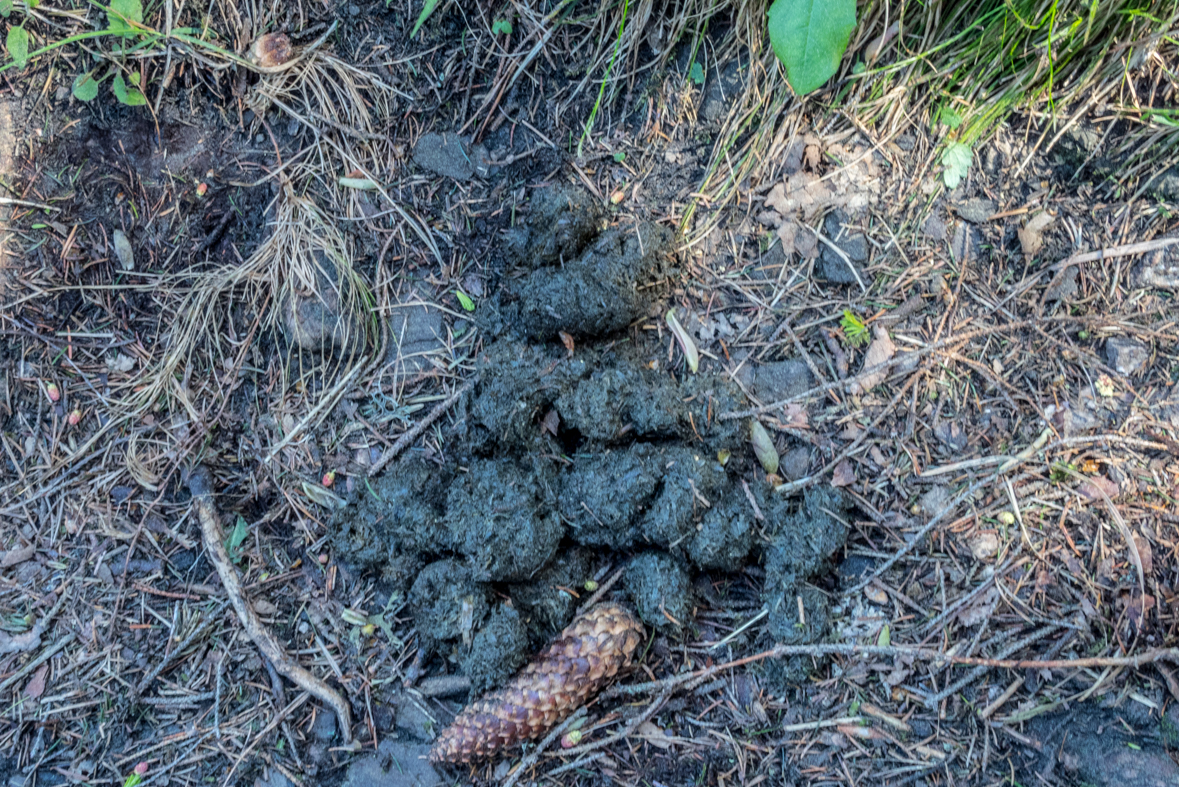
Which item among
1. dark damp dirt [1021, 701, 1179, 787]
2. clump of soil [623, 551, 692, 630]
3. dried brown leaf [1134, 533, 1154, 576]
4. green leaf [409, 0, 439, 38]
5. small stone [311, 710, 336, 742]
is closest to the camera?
dark damp dirt [1021, 701, 1179, 787]

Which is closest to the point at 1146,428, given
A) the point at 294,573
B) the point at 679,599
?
the point at 679,599

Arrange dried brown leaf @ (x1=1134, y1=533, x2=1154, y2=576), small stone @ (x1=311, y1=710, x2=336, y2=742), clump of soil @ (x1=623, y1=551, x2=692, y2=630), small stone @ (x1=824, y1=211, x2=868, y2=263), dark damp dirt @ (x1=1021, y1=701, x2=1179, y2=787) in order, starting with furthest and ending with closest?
small stone @ (x1=824, y1=211, x2=868, y2=263) < small stone @ (x1=311, y1=710, x2=336, y2=742) < clump of soil @ (x1=623, y1=551, x2=692, y2=630) < dried brown leaf @ (x1=1134, y1=533, x2=1154, y2=576) < dark damp dirt @ (x1=1021, y1=701, x2=1179, y2=787)

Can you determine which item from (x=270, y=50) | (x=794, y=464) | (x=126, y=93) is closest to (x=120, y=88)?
(x=126, y=93)

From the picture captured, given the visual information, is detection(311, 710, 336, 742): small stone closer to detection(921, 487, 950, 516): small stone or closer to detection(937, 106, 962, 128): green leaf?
detection(921, 487, 950, 516): small stone

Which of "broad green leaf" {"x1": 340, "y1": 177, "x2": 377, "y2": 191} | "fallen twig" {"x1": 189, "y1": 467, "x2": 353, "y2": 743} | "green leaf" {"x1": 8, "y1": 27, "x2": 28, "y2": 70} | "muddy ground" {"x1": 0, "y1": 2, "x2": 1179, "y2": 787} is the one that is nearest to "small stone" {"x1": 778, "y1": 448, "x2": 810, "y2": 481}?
"muddy ground" {"x1": 0, "y1": 2, "x2": 1179, "y2": 787}

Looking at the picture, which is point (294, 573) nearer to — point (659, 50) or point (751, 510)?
point (751, 510)

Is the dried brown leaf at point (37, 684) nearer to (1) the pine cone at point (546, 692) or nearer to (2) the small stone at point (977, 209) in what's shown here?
(1) the pine cone at point (546, 692)
